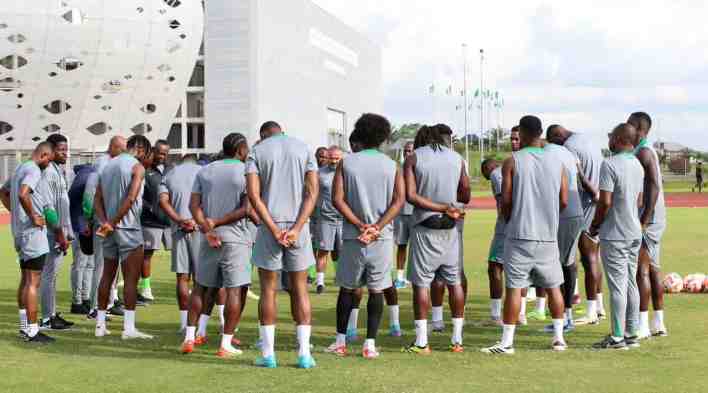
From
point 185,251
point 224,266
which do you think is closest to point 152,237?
point 185,251

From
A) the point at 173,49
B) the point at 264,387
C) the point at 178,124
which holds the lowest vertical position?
the point at 264,387

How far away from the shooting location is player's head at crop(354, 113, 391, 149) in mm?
7938

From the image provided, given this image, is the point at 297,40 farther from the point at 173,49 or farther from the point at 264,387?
the point at 264,387

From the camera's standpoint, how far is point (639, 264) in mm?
9039

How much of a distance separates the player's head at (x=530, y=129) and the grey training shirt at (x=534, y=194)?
8cm

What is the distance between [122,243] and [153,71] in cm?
5880

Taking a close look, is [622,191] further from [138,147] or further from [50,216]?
[50,216]

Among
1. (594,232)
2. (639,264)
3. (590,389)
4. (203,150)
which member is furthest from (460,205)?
(203,150)

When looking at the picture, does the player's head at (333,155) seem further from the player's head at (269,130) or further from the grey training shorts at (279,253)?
the grey training shorts at (279,253)

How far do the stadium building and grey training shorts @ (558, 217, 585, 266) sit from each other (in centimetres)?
5590

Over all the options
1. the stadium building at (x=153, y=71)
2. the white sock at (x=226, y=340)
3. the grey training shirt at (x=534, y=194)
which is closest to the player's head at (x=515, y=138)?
the grey training shirt at (x=534, y=194)

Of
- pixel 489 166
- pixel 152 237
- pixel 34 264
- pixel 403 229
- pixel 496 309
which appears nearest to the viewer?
pixel 34 264

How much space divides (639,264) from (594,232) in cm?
64

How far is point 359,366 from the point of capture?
25.2 feet
